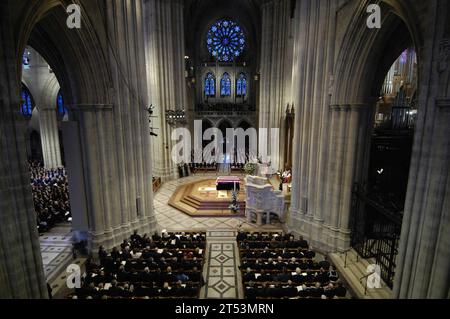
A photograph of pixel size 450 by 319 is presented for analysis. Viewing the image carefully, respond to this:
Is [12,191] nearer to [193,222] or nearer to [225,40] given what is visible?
[193,222]

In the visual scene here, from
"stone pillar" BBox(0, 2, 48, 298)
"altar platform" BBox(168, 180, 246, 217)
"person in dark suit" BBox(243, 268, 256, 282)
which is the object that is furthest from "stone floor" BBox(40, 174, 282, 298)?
"stone pillar" BBox(0, 2, 48, 298)

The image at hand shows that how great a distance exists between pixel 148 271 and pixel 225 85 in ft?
105

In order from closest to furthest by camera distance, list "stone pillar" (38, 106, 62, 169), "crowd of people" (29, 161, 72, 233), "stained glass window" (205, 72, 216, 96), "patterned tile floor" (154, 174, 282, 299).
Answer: "patterned tile floor" (154, 174, 282, 299)
"crowd of people" (29, 161, 72, 233)
"stone pillar" (38, 106, 62, 169)
"stained glass window" (205, 72, 216, 96)

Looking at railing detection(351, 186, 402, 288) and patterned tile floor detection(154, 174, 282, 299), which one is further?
railing detection(351, 186, 402, 288)

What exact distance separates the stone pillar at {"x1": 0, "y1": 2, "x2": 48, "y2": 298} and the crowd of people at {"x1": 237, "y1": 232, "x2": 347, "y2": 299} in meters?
5.94

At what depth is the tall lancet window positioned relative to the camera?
3694 centimetres

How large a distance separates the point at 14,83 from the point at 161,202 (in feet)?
45.5

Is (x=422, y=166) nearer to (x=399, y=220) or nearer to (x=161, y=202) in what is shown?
(x=399, y=220)

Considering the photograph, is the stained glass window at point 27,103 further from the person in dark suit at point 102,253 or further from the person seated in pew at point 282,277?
the person seated in pew at point 282,277

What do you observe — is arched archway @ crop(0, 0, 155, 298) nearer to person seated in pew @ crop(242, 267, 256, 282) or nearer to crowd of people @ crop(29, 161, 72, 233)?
crowd of people @ crop(29, 161, 72, 233)

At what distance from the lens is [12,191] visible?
5918 mm

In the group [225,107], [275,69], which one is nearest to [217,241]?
[275,69]

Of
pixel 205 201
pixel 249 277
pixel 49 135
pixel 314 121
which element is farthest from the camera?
pixel 49 135

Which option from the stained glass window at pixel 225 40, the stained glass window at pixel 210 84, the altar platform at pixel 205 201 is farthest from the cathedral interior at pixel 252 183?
the stained glass window at pixel 225 40
